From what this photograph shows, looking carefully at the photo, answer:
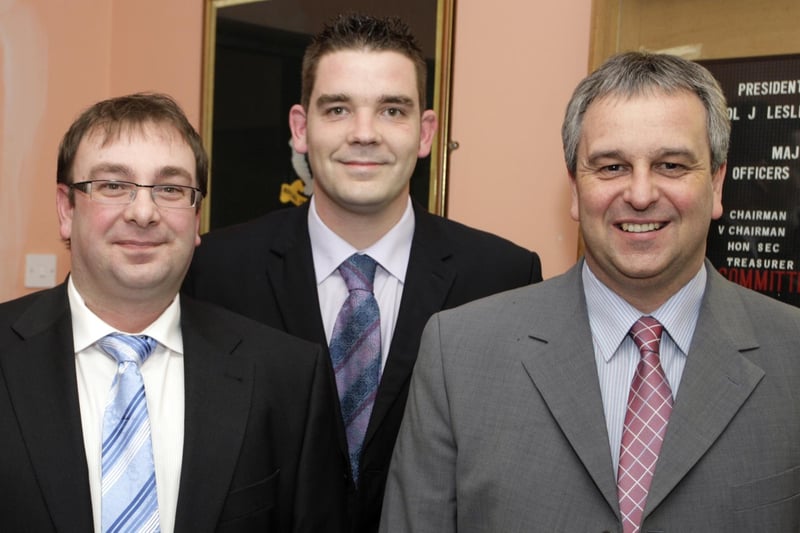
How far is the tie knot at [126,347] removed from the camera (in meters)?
1.69

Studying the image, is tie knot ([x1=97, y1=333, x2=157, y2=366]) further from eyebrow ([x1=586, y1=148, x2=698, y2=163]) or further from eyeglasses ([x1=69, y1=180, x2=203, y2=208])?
eyebrow ([x1=586, y1=148, x2=698, y2=163])

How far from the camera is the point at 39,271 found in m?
3.66

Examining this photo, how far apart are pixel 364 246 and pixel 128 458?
2.63 ft

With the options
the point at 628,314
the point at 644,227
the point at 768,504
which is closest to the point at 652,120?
the point at 644,227

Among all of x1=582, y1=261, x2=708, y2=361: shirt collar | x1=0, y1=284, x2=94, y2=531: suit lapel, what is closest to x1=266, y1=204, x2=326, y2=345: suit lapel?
x1=0, y1=284, x2=94, y2=531: suit lapel

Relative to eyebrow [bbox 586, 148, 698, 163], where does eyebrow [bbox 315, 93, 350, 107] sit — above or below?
above

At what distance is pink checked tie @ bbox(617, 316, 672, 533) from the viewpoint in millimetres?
1521

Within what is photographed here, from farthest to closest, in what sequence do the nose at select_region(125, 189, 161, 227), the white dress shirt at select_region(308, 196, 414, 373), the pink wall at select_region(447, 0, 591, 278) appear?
the pink wall at select_region(447, 0, 591, 278), the white dress shirt at select_region(308, 196, 414, 373), the nose at select_region(125, 189, 161, 227)

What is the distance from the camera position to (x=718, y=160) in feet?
5.45

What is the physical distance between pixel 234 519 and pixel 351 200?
2.55 ft

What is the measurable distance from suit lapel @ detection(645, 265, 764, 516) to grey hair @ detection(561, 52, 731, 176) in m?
0.27

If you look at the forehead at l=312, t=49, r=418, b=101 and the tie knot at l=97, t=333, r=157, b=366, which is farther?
the forehead at l=312, t=49, r=418, b=101

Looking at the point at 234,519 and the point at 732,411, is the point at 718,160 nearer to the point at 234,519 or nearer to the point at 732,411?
the point at 732,411

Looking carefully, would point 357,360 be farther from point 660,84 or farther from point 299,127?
point 660,84
